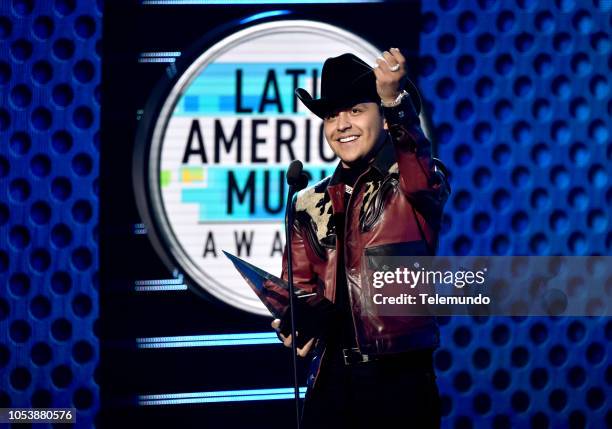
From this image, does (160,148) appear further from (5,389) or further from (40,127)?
(5,389)

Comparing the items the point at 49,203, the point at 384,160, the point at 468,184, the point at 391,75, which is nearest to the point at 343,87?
the point at 384,160

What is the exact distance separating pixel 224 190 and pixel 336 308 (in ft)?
1.73

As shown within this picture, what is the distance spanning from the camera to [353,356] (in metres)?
1.94

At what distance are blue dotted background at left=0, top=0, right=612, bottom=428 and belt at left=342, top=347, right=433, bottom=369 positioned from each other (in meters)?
0.41

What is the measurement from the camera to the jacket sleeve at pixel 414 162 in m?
1.77

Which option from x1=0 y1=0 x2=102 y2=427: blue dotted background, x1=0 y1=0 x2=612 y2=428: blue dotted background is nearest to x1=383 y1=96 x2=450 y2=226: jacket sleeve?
x1=0 y1=0 x2=612 y2=428: blue dotted background

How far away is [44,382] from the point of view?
2285mm

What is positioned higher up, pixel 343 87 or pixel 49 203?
pixel 343 87

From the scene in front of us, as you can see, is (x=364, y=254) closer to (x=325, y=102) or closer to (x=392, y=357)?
(x=392, y=357)

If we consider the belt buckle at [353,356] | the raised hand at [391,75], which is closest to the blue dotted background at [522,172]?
the belt buckle at [353,356]

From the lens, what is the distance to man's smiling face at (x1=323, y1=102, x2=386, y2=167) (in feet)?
6.73

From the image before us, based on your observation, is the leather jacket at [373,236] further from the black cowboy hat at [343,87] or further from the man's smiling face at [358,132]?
the black cowboy hat at [343,87]

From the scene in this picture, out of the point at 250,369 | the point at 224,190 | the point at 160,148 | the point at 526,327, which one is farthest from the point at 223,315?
the point at 526,327

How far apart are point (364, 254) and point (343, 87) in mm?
434
